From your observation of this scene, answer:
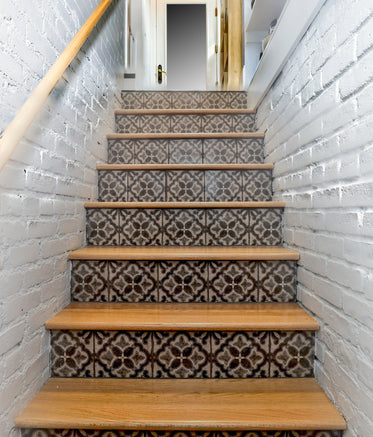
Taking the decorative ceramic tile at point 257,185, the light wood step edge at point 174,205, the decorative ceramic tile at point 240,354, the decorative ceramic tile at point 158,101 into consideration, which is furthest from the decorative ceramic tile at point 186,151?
the decorative ceramic tile at point 240,354

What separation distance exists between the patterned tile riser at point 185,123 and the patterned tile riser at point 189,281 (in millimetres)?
1103

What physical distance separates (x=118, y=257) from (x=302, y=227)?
2.37 ft

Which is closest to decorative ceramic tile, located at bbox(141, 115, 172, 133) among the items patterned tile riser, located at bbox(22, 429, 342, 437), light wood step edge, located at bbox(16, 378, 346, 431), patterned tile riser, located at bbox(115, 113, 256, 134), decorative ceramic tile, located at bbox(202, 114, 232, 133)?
patterned tile riser, located at bbox(115, 113, 256, 134)

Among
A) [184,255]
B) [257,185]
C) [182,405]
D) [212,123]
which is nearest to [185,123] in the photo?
[212,123]

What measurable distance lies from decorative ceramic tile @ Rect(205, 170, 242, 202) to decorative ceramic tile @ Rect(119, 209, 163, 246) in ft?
1.09

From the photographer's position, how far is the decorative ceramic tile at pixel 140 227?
146 centimetres

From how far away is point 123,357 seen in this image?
1.05 m

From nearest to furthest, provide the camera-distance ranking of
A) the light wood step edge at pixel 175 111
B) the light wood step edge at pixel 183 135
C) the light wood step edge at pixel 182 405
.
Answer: the light wood step edge at pixel 182 405, the light wood step edge at pixel 183 135, the light wood step edge at pixel 175 111

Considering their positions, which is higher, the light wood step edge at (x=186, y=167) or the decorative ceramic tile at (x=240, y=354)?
the light wood step edge at (x=186, y=167)

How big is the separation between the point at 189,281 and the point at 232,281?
170 mm

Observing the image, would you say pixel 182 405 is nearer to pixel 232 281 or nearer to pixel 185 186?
pixel 232 281

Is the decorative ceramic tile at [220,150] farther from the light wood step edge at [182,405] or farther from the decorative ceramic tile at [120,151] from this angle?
the light wood step edge at [182,405]

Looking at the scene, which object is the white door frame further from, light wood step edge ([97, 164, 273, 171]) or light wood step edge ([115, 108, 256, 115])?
light wood step edge ([97, 164, 273, 171])

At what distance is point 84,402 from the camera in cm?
93
